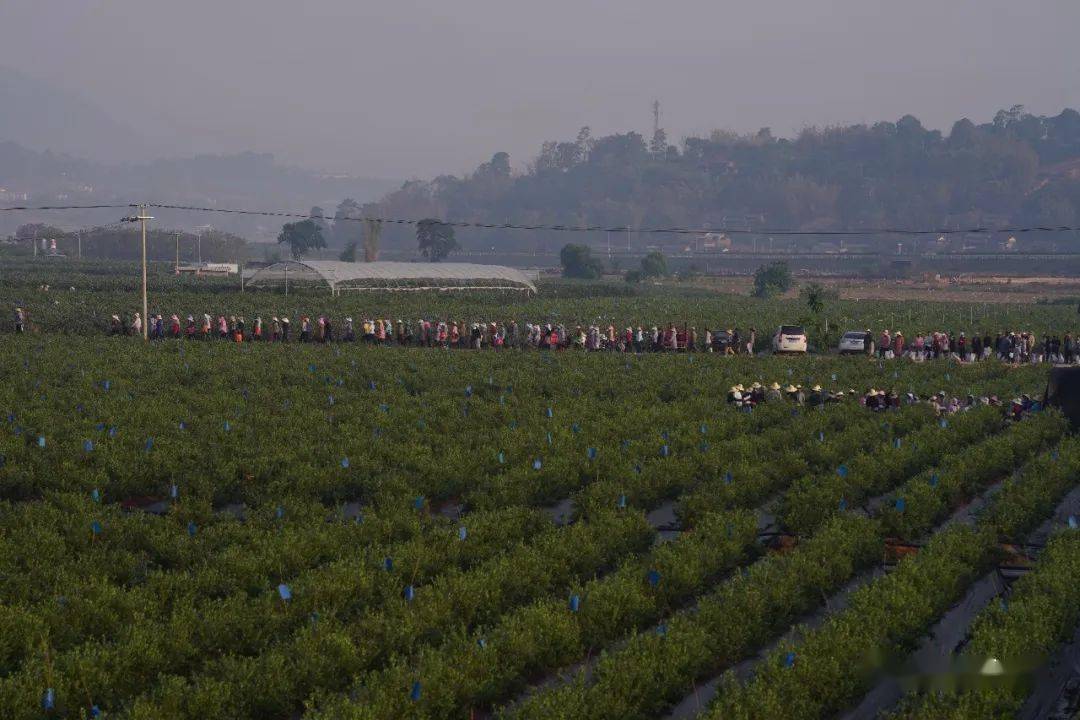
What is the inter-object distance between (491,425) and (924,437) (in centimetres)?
999

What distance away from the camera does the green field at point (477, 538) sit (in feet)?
45.3

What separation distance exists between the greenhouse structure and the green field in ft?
111

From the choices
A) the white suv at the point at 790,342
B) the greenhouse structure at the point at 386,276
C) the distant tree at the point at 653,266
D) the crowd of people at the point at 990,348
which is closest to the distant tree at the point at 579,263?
the distant tree at the point at 653,266

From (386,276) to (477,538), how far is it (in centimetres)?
5616

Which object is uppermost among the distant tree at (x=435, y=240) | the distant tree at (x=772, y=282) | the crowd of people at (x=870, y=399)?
the distant tree at (x=435, y=240)

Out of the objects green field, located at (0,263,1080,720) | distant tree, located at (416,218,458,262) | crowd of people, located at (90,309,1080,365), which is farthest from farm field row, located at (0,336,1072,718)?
distant tree, located at (416,218,458,262)

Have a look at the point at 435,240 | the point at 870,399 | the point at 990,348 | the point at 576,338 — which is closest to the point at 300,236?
the point at 435,240

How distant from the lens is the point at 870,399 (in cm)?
3309

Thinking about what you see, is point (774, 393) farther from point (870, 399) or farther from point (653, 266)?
point (653, 266)

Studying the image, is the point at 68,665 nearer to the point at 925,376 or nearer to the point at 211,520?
the point at 211,520

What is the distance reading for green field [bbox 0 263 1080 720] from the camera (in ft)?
45.3

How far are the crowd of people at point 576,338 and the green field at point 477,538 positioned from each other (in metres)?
9.24

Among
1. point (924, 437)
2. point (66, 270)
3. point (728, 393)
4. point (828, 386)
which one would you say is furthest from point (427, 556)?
point (66, 270)

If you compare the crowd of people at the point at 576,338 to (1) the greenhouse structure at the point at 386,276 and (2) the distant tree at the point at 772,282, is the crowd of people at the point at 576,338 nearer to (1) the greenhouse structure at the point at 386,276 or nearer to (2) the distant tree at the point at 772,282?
(1) the greenhouse structure at the point at 386,276
